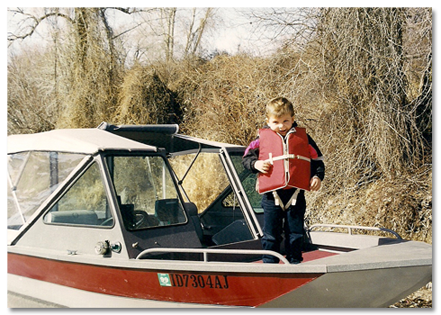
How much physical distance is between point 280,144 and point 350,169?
3577 mm

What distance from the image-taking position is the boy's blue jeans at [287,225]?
438 cm

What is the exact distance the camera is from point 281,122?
14.3 ft

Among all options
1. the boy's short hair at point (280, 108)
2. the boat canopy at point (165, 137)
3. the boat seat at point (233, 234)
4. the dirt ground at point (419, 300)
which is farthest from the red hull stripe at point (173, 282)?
the dirt ground at point (419, 300)

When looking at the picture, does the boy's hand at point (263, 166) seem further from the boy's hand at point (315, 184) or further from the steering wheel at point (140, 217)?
the steering wheel at point (140, 217)

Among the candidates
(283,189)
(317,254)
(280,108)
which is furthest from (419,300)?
(280,108)

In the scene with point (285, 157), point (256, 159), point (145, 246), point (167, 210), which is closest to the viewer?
point (285, 157)

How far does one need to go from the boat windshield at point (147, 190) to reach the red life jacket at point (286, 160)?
104 centimetres

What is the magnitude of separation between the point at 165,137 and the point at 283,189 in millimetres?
2179

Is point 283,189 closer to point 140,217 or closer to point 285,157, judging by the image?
point 285,157

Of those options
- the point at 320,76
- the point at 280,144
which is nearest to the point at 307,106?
the point at 320,76

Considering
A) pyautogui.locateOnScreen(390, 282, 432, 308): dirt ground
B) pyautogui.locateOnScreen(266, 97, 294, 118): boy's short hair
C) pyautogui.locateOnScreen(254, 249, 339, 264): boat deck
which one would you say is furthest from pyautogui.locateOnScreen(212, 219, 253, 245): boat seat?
pyautogui.locateOnScreen(266, 97, 294, 118): boy's short hair

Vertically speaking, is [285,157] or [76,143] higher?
[76,143]

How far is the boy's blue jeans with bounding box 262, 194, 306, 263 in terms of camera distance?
4.38m

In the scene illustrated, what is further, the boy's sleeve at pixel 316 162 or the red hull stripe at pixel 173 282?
the boy's sleeve at pixel 316 162
